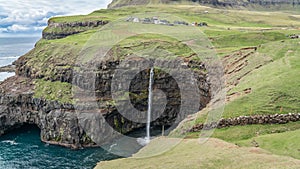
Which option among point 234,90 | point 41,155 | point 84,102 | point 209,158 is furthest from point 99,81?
point 209,158

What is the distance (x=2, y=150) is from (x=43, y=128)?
446 inches

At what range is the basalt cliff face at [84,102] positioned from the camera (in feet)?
267

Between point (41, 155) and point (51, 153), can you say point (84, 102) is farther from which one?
point (41, 155)

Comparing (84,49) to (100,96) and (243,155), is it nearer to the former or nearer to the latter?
(100,96)

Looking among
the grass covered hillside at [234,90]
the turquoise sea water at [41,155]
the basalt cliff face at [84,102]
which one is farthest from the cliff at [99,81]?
the turquoise sea water at [41,155]

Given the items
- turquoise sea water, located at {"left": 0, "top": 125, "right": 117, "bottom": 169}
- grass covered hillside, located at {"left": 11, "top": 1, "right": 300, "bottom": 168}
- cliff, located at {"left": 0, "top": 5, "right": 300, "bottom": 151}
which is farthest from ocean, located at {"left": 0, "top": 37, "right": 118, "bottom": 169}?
grass covered hillside, located at {"left": 11, "top": 1, "right": 300, "bottom": 168}

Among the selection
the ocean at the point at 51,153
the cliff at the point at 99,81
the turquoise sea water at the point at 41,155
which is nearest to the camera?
the turquoise sea water at the point at 41,155

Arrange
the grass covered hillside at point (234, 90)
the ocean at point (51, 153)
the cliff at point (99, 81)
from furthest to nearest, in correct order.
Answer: the cliff at point (99, 81) < the ocean at point (51, 153) < the grass covered hillside at point (234, 90)

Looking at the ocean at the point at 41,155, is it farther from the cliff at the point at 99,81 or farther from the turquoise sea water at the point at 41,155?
the cliff at the point at 99,81

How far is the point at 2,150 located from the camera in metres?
79.1

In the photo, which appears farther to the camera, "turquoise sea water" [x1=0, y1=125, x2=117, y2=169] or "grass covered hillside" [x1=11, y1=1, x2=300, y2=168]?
"turquoise sea water" [x1=0, y1=125, x2=117, y2=169]

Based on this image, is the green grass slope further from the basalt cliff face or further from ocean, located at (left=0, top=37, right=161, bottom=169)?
the basalt cliff face

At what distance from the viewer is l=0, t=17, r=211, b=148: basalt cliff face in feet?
267

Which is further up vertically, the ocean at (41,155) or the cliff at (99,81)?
the cliff at (99,81)
